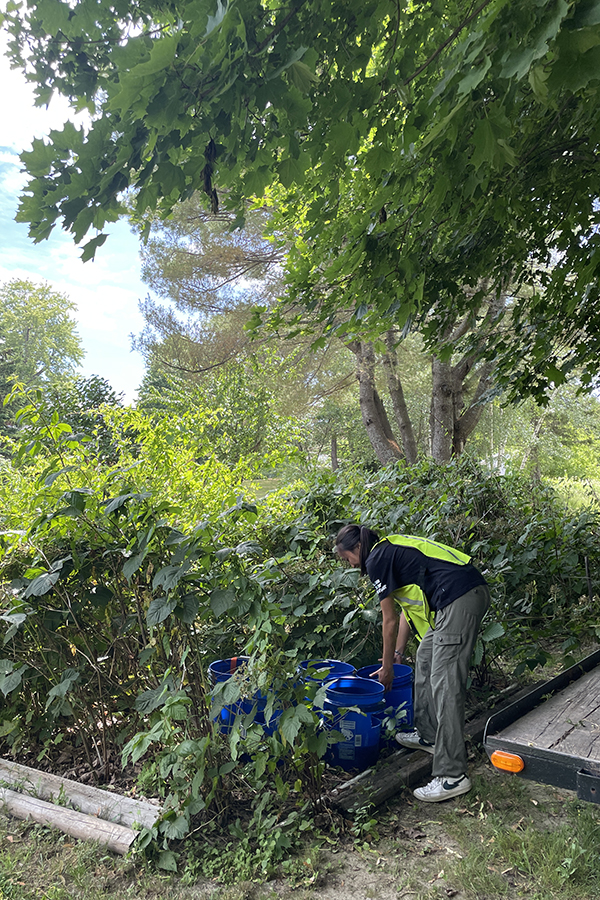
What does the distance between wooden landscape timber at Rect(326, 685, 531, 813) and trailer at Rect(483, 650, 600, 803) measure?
948 mm

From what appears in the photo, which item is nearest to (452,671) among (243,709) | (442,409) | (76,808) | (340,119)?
(243,709)

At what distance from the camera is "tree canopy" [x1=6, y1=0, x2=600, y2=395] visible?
220 centimetres

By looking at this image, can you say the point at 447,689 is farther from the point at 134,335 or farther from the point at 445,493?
the point at 134,335

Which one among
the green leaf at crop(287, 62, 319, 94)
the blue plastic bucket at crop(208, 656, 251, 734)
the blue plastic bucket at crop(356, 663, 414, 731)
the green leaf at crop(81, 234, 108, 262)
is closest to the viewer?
the green leaf at crop(287, 62, 319, 94)

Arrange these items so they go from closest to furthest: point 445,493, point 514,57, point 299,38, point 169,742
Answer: point 514,57 < point 299,38 < point 169,742 < point 445,493

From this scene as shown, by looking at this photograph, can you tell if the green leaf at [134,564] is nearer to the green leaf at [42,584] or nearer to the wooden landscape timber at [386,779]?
the green leaf at [42,584]

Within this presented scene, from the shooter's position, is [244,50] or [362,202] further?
[362,202]

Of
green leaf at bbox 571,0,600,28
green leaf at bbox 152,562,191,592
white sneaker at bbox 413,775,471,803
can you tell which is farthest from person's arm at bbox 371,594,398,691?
green leaf at bbox 571,0,600,28

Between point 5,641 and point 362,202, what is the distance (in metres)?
4.34

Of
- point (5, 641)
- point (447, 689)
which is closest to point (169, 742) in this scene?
point (5, 641)

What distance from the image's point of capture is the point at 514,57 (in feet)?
6.58

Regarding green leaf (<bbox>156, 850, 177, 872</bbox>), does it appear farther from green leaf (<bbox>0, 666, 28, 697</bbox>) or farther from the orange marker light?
the orange marker light

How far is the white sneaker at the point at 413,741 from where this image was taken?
3800 millimetres

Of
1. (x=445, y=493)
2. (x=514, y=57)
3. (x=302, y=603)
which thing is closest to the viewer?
(x=514, y=57)
